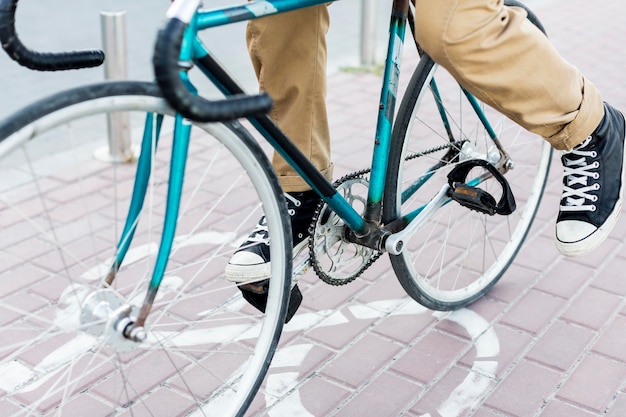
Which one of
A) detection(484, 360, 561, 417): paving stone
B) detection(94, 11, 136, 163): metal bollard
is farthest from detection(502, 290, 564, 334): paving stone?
detection(94, 11, 136, 163): metal bollard

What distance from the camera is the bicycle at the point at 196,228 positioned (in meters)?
1.84

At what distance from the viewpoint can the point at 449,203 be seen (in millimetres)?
2891

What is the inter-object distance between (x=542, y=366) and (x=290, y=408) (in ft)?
2.73

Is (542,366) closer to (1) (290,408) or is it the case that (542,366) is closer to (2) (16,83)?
(1) (290,408)

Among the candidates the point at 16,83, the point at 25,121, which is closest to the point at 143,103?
the point at 25,121

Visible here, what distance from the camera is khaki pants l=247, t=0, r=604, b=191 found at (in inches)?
82.6

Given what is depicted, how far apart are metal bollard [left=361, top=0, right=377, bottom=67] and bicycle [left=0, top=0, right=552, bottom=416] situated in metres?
1.69

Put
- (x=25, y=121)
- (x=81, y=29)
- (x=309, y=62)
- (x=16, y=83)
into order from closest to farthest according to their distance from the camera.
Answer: (x=25, y=121) → (x=309, y=62) → (x=16, y=83) → (x=81, y=29)

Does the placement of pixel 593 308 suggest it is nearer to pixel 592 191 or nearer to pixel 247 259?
pixel 592 191

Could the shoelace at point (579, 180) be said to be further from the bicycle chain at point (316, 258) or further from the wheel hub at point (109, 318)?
the wheel hub at point (109, 318)

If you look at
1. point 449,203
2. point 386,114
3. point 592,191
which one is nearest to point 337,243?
point 386,114

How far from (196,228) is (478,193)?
894 mm

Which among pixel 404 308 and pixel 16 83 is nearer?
pixel 404 308

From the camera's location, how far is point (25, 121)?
5.09 feet
